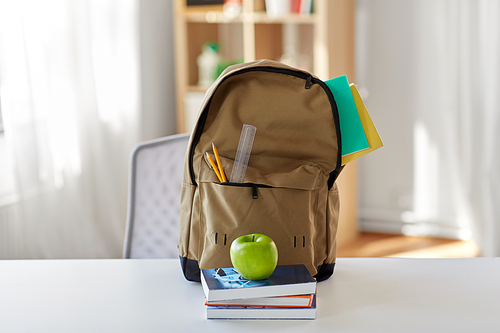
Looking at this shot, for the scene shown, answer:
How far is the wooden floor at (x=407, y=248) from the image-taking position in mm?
2682

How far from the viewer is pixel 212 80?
2.83m

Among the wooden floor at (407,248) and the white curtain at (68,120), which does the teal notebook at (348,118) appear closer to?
the white curtain at (68,120)

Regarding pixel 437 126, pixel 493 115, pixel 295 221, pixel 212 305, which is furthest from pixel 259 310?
pixel 437 126

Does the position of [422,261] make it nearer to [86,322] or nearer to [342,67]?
[86,322]

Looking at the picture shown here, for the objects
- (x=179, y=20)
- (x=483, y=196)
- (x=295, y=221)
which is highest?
(x=179, y=20)

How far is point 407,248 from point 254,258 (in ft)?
7.28

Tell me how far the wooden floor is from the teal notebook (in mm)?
1888

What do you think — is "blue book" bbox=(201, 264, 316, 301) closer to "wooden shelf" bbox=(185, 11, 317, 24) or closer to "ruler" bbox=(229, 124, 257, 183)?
"ruler" bbox=(229, 124, 257, 183)

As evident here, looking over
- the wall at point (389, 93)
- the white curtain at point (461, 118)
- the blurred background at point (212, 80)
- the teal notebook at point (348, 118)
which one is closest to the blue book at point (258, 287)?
the teal notebook at point (348, 118)

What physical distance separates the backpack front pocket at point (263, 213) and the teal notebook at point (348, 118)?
0.09 meters

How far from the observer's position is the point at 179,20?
2756mm

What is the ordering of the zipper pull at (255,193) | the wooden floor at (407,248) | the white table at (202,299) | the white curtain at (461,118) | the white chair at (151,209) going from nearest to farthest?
the white table at (202,299)
the zipper pull at (255,193)
the white chair at (151,209)
the white curtain at (461,118)
the wooden floor at (407,248)

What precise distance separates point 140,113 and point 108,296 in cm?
186

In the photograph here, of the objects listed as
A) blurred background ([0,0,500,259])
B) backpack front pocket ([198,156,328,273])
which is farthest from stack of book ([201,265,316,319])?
blurred background ([0,0,500,259])
